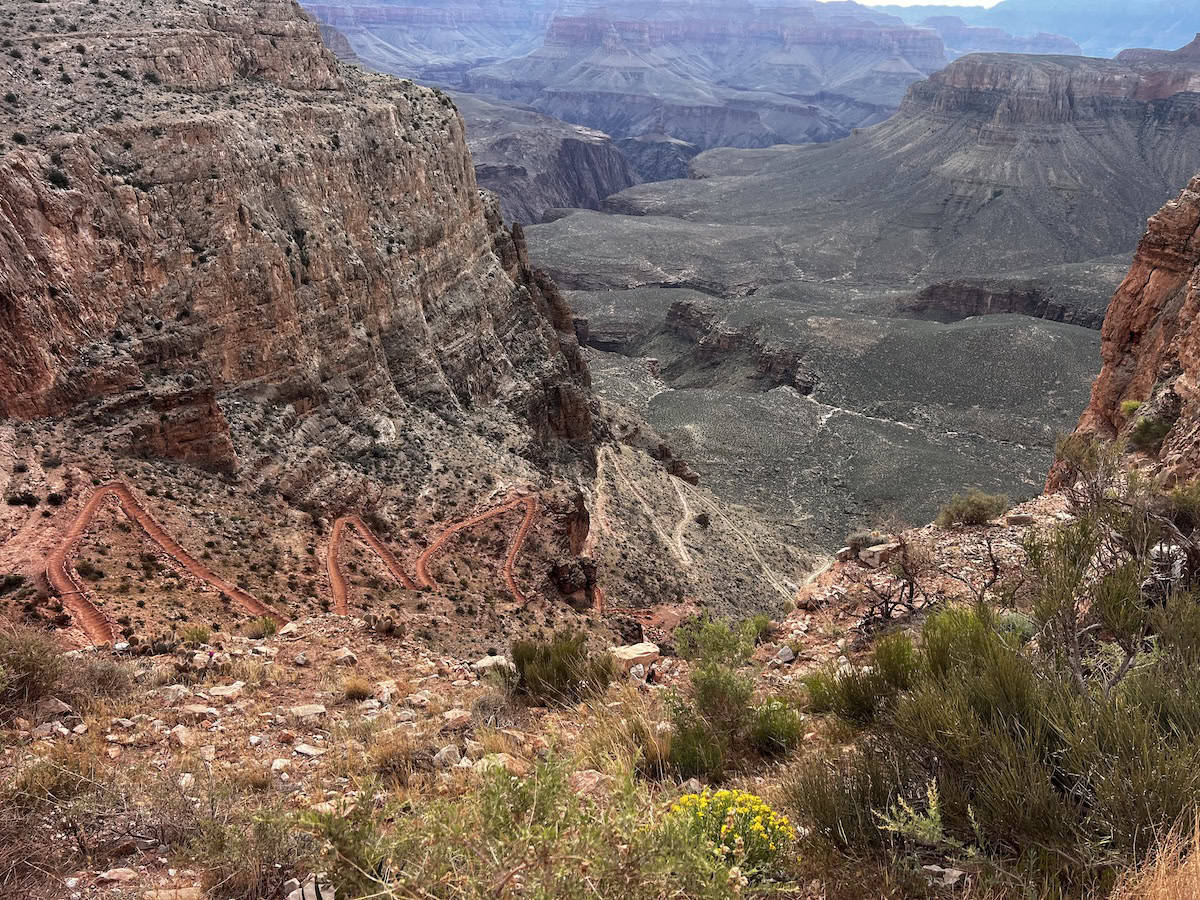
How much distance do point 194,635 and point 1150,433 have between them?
17.6 metres

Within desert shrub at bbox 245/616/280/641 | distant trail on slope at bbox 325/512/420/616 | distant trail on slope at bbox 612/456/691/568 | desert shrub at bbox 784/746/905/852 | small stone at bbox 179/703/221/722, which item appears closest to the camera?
desert shrub at bbox 784/746/905/852

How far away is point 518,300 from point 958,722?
29129 mm

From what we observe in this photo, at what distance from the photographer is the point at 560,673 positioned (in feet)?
30.2

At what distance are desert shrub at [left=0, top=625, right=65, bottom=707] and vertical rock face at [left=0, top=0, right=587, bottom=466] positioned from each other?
8.71 metres

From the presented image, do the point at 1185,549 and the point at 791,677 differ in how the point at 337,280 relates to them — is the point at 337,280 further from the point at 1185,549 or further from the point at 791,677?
the point at 1185,549

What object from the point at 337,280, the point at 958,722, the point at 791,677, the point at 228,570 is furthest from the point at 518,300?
the point at 958,722

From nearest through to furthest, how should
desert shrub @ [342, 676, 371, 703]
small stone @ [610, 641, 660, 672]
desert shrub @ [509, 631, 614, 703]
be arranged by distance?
desert shrub @ [509, 631, 614, 703]
desert shrub @ [342, 676, 371, 703]
small stone @ [610, 641, 660, 672]

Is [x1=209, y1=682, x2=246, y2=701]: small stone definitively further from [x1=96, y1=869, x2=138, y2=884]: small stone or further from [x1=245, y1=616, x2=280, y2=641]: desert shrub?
[x1=96, y1=869, x2=138, y2=884]: small stone

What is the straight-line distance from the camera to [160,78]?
834 inches

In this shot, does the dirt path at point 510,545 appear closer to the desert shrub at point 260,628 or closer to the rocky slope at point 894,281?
the desert shrub at point 260,628

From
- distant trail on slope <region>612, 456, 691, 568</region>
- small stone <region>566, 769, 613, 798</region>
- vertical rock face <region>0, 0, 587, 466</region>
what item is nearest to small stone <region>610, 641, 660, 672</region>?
small stone <region>566, 769, 613, 798</region>

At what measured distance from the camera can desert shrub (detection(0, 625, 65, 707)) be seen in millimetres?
7980

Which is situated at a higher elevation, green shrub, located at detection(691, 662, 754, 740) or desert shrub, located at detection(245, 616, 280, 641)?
green shrub, located at detection(691, 662, 754, 740)

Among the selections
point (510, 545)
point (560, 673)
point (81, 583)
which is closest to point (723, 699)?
point (560, 673)
